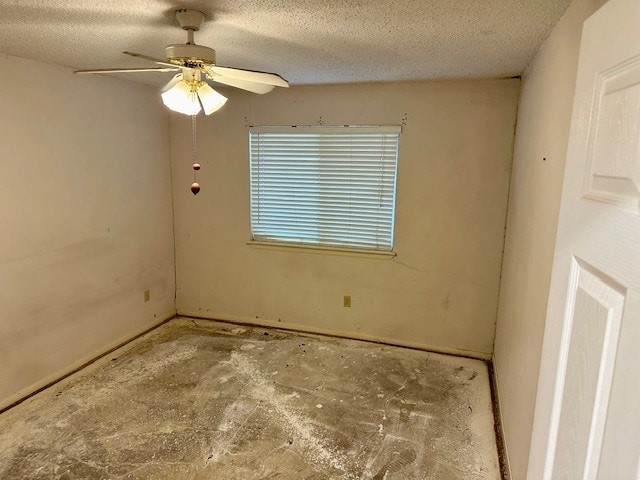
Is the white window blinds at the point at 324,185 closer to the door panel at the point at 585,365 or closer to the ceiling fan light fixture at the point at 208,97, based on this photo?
the ceiling fan light fixture at the point at 208,97

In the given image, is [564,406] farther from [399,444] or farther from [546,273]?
[399,444]

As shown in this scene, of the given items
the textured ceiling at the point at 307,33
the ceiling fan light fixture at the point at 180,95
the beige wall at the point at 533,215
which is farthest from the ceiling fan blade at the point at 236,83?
the beige wall at the point at 533,215

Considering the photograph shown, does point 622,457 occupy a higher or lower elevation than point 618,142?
lower

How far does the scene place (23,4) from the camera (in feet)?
5.50

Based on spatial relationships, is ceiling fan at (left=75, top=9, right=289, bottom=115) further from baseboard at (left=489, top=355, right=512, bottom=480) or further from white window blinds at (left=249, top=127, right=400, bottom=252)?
baseboard at (left=489, top=355, right=512, bottom=480)

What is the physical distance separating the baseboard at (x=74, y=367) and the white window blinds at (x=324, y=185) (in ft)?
4.34

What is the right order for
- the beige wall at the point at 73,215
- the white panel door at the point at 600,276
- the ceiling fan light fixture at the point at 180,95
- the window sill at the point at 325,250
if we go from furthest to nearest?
the window sill at the point at 325,250 → the beige wall at the point at 73,215 → the ceiling fan light fixture at the point at 180,95 → the white panel door at the point at 600,276

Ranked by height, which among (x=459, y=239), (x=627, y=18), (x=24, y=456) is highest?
(x=627, y=18)

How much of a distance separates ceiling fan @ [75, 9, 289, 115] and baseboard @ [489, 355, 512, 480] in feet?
7.46

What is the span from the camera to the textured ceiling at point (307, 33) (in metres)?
1.66

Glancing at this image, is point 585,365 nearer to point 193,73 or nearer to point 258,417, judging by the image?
point 193,73

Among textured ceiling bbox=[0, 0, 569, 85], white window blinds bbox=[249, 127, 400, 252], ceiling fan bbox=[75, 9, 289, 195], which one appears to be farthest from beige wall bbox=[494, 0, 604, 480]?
ceiling fan bbox=[75, 9, 289, 195]

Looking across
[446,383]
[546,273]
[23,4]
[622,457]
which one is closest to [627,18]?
[622,457]

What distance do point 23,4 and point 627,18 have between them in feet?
6.92
